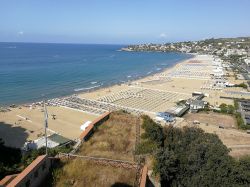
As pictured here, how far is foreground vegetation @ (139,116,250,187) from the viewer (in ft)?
40.2

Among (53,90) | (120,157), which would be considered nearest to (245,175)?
(120,157)

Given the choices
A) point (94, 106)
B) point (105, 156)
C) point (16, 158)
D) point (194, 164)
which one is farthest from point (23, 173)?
point (94, 106)

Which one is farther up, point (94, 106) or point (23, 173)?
point (23, 173)

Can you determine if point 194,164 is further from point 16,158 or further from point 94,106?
point 94,106

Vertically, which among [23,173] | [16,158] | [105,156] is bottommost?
[16,158]

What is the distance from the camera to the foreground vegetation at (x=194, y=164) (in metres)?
12.2

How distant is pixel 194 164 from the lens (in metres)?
13.6

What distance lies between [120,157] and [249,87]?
51.0 m

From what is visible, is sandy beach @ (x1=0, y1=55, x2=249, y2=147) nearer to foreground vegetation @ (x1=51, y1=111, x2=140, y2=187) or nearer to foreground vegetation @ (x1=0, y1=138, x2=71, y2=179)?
foreground vegetation @ (x1=0, y1=138, x2=71, y2=179)

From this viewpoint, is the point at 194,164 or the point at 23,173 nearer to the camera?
the point at 23,173

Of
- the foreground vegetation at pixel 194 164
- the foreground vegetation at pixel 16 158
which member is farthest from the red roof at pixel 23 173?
the foreground vegetation at pixel 16 158

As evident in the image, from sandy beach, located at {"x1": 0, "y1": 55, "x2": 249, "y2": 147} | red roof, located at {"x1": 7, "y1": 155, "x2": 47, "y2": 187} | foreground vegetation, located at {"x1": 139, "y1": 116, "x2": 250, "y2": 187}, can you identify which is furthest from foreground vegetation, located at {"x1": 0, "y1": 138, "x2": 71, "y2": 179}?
red roof, located at {"x1": 7, "y1": 155, "x2": 47, "y2": 187}

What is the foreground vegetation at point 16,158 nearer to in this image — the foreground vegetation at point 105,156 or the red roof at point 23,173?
the foreground vegetation at point 105,156

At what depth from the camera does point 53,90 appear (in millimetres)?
51812
